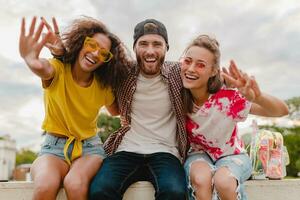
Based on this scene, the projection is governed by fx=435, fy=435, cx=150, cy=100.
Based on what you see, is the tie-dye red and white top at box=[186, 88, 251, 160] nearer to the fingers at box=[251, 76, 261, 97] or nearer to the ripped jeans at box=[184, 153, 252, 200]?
the ripped jeans at box=[184, 153, 252, 200]

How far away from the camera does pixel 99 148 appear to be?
12.0 feet

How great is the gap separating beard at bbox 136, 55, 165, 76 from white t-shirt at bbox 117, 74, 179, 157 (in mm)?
56

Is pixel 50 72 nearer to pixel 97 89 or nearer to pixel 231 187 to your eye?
pixel 97 89

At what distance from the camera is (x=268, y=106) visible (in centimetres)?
324

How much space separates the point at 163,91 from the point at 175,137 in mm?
410

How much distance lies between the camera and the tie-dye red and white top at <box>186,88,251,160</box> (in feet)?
11.3

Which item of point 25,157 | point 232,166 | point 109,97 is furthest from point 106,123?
point 25,157

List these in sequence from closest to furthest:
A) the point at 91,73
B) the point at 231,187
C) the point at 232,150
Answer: the point at 231,187
the point at 232,150
the point at 91,73

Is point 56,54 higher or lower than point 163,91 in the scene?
higher

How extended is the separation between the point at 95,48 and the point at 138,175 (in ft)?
3.64

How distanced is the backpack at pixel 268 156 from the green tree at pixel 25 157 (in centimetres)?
6358

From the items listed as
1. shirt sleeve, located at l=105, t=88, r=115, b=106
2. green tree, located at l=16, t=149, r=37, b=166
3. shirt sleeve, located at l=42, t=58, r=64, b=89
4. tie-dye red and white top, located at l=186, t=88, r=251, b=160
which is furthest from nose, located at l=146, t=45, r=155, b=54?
green tree, located at l=16, t=149, r=37, b=166

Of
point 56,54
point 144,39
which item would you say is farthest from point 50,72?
point 144,39

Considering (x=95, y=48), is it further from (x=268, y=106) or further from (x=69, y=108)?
(x=268, y=106)
